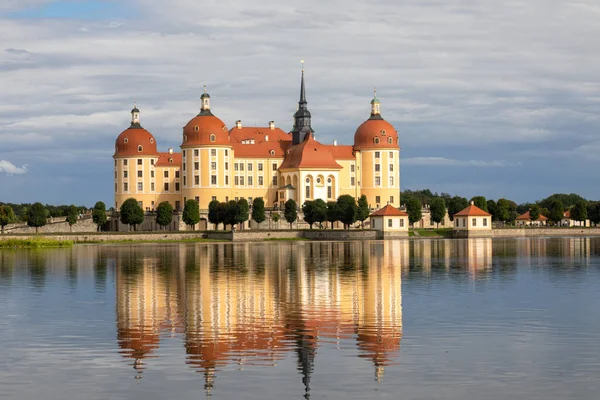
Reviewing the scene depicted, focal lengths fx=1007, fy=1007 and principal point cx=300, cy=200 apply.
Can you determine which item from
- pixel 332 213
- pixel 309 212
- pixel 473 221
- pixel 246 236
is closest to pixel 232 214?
pixel 309 212

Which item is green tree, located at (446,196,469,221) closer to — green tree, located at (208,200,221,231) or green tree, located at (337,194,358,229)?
green tree, located at (337,194,358,229)

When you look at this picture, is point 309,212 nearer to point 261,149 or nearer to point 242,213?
point 242,213

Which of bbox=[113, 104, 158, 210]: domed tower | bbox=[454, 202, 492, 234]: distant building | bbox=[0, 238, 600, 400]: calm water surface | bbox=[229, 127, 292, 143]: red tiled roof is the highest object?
bbox=[229, 127, 292, 143]: red tiled roof

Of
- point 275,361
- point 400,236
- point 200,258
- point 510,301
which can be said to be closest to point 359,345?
point 275,361

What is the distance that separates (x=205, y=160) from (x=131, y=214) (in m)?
12.9

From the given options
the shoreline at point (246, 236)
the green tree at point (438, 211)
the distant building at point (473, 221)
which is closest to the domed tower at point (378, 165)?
the green tree at point (438, 211)

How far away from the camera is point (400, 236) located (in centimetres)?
8775

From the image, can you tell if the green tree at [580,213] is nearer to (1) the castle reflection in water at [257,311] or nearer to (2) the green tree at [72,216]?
(2) the green tree at [72,216]

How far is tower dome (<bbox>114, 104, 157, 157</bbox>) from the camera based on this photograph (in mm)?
106000

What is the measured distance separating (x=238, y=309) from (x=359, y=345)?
266 inches

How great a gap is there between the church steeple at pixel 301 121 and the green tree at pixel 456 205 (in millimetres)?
17608

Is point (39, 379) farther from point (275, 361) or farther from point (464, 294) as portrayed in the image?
point (464, 294)

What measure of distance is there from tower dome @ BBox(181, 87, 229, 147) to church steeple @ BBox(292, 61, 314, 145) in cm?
948

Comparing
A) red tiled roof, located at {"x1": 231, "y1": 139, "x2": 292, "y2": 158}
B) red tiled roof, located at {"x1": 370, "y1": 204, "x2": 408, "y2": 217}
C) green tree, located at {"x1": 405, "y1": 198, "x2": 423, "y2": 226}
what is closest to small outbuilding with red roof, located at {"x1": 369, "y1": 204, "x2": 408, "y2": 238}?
red tiled roof, located at {"x1": 370, "y1": 204, "x2": 408, "y2": 217}
